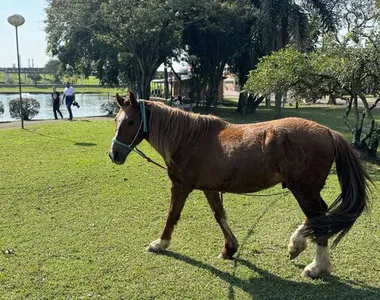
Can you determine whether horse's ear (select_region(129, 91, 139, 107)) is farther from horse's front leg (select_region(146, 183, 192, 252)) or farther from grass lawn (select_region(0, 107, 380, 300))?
grass lawn (select_region(0, 107, 380, 300))

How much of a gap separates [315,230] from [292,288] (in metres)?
0.57

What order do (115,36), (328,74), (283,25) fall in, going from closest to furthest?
1. (328,74)
2. (115,36)
3. (283,25)

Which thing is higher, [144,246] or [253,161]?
[253,161]

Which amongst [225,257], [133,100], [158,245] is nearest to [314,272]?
[225,257]

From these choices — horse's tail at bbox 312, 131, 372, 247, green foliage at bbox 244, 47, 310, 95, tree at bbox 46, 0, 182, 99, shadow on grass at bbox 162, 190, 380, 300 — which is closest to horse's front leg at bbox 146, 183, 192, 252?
shadow on grass at bbox 162, 190, 380, 300

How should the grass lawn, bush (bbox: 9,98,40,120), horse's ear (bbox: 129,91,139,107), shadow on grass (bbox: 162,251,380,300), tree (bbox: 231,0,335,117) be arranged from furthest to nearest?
1. tree (bbox: 231,0,335,117)
2. bush (bbox: 9,98,40,120)
3. horse's ear (bbox: 129,91,139,107)
4. the grass lawn
5. shadow on grass (bbox: 162,251,380,300)

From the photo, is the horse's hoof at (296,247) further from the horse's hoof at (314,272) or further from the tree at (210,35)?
the tree at (210,35)

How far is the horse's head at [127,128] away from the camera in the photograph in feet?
13.2

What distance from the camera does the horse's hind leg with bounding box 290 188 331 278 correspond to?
3.58 m

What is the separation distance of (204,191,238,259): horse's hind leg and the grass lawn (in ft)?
0.40

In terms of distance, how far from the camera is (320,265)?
12.2 feet

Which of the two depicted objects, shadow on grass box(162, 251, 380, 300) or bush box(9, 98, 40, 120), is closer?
shadow on grass box(162, 251, 380, 300)

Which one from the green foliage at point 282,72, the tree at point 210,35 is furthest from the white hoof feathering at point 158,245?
the tree at point 210,35

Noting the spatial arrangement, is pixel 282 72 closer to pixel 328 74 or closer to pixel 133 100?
pixel 328 74
